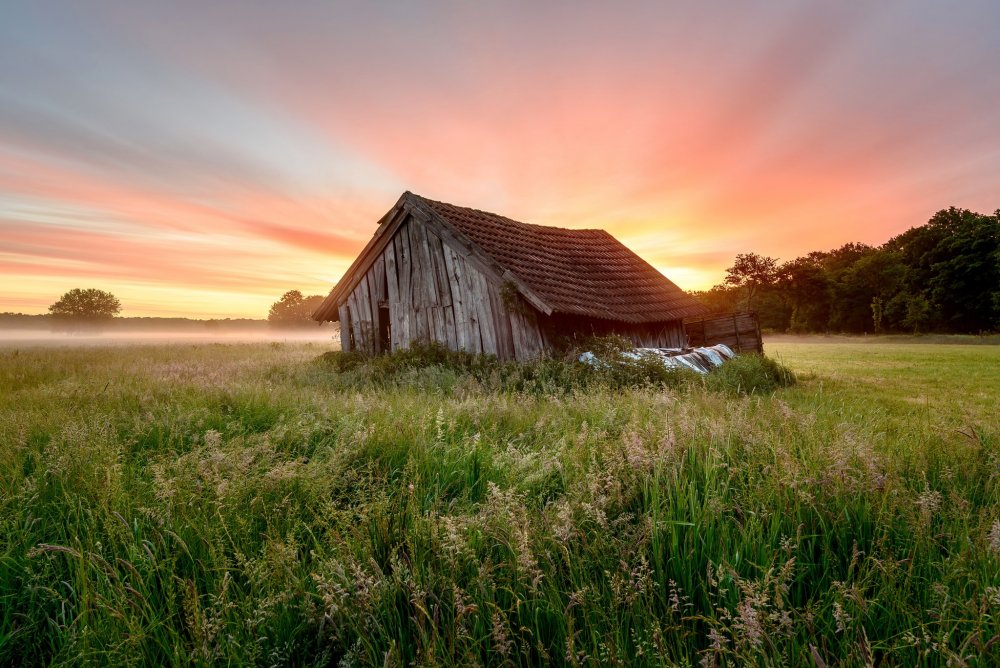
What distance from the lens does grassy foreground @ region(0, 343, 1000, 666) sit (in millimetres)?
1858

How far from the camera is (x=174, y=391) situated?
278 inches

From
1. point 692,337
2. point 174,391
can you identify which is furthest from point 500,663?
point 692,337

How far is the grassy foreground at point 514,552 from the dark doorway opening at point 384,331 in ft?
34.2

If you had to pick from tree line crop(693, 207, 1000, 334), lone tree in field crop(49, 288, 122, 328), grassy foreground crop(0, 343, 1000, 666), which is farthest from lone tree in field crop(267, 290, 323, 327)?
grassy foreground crop(0, 343, 1000, 666)

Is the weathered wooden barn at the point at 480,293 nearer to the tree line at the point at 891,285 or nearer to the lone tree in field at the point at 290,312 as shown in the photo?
the tree line at the point at 891,285

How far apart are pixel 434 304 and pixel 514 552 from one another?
11588 mm

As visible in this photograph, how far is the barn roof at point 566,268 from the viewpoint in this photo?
12.0m

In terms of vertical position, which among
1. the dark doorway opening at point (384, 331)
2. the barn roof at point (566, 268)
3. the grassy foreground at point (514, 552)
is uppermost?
the barn roof at point (566, 268)

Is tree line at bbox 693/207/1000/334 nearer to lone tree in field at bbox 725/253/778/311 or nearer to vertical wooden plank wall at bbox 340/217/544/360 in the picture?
lone tree in field at bbox 725/253/778/311

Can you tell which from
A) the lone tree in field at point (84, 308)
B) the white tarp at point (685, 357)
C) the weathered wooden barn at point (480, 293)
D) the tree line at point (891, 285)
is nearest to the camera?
the white tarp at point (685, 357)

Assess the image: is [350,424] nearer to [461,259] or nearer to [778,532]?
[778,532]

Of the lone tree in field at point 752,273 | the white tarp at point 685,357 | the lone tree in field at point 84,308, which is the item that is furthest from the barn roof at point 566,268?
the lone tree in field at point 84,308

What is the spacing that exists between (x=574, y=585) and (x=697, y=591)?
2.14 feet

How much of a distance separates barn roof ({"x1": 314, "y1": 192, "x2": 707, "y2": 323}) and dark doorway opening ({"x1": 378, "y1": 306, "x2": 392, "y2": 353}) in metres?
1.61
